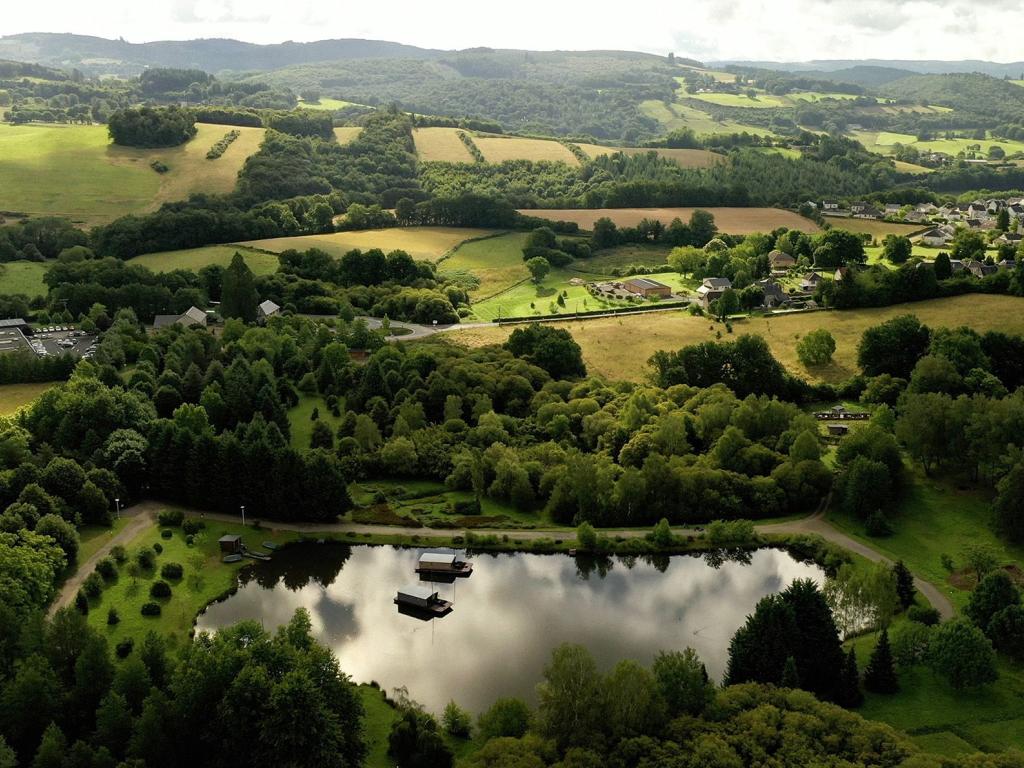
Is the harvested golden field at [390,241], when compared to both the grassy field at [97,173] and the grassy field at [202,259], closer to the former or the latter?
the grassy field at [202,259]

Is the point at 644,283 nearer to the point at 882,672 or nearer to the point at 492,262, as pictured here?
the point at 492,262

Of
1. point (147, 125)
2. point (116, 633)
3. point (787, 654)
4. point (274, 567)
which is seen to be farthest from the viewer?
point (147, 125)

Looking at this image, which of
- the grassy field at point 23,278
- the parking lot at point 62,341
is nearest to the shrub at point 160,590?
the parking lot at point 62,341

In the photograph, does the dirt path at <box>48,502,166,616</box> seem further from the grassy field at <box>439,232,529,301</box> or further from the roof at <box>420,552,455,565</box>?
the grassy field at <box>439,232,529,301</box>

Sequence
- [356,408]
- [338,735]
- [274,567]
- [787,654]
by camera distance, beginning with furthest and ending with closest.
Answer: [356,408]
[274,567]
[787,654]
[338,735]

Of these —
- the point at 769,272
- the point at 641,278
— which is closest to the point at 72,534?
the point at 641,278

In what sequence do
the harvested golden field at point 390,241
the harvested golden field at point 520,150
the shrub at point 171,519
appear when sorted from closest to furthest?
the shrub at point 171,519
the harvested golden field at point 390,241
the harvested golden field at point 520,150

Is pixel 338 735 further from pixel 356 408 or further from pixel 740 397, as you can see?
pixel 740 397

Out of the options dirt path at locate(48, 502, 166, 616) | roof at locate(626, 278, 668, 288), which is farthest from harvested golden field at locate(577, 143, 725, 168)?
dirt path at locate(48, 502, 166, 616)
